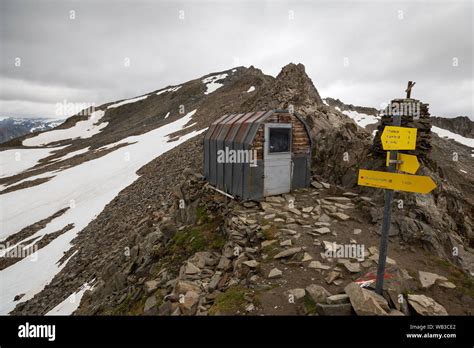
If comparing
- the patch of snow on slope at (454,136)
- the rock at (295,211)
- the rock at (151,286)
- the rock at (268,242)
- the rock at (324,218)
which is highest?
the patch of snow on slope at (454,136)

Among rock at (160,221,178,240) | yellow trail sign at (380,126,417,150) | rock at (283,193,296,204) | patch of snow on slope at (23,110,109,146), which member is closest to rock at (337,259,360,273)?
yellow trail sign at (380,126,417,150)

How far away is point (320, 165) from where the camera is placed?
54.5ft

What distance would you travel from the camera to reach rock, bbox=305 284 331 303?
6789 mm

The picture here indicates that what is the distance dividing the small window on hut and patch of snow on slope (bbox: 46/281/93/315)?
12.7 meters

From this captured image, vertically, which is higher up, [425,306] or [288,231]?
[288,231]

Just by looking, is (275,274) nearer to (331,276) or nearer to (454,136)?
(331,276)

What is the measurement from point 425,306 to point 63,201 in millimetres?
Answer: 35588

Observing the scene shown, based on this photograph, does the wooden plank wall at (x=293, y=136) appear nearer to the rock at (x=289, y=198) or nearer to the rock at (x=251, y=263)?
the rock at (x=289, y=198)

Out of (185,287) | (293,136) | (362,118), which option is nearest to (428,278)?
(185,287)

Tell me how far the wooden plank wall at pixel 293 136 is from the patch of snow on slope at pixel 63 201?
1713 cm

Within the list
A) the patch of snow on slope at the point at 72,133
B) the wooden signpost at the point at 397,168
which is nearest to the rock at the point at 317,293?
the wooden signpost at the point at 397,168

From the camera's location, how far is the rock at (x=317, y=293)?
267 inches

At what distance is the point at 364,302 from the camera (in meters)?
5.99

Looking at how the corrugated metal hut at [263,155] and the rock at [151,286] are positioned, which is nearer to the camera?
the rock at [151,286]
